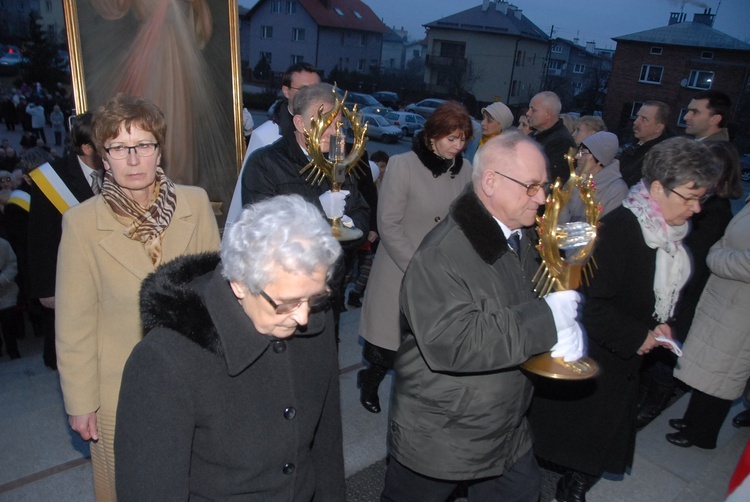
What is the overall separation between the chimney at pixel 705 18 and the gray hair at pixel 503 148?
45632 millimetres

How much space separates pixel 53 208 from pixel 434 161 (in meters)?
2.18

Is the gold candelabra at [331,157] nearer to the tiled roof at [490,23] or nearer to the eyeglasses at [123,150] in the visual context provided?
the eyeglasses at [123,150]

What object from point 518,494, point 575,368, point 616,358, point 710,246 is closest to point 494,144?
point 575,368

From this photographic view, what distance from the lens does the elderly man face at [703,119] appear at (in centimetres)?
488

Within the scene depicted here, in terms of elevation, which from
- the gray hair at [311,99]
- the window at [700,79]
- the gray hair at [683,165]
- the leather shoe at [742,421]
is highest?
the window at [700,79]

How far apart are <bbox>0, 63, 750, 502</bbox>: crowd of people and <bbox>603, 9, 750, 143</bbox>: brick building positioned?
118 feet

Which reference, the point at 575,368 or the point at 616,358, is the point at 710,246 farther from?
the point at 575,368

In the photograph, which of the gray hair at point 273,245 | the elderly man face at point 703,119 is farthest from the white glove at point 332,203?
the elderly man face at point 703,119

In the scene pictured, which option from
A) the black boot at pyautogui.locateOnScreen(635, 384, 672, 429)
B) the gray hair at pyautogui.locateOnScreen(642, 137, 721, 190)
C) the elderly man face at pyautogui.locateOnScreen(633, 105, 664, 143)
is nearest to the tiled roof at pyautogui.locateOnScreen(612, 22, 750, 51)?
the elderly man face at pyautogui.locateOnScreen(633, 105, 664, 143)

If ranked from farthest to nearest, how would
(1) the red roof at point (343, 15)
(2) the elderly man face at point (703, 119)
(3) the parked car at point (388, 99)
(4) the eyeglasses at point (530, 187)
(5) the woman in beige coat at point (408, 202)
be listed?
(1) the red roof at point (343, 15) → (3) the parked car at point (388, 99) → (2) the elderly man face at point (703, 119) → (5) the woman in beige coat at point (408, 202) → (4) the eyeglasses at point (530, 187)

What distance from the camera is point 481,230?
79.0 inches

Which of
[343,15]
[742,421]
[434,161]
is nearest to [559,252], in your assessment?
[434,161]

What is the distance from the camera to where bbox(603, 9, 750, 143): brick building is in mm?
35719

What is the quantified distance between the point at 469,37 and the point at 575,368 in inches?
1920
